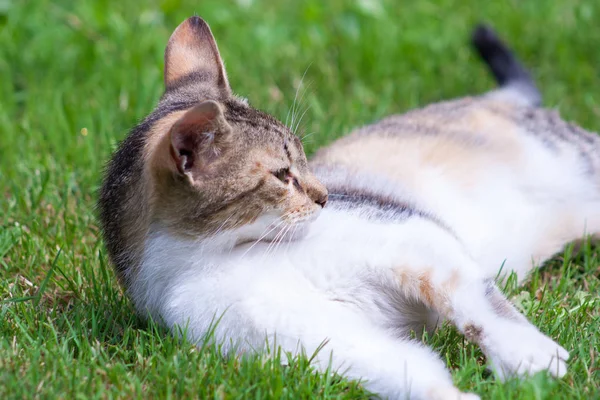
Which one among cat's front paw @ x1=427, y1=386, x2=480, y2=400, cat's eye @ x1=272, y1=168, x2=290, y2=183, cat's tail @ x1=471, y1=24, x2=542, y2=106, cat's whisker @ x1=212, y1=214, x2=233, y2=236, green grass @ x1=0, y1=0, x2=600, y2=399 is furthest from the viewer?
cat's tail @ x1=471, y1=24, x2=542, y2=106

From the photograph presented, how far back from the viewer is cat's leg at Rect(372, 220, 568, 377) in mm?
2325

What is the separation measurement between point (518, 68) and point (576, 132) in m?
0.68

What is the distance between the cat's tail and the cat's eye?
185cm

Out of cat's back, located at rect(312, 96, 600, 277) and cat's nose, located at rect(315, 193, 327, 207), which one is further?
cat's back, located at rect(312, 96, 600, 277)

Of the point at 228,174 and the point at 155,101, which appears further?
the point at 155,101

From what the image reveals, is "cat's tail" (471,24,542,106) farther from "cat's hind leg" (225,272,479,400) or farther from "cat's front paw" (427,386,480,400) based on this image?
"cat's front paw" (427,386,480,400)

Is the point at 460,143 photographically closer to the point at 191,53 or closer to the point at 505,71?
the point at 505,71

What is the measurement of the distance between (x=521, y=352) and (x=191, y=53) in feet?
5.17

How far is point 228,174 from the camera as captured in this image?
244 centimetres

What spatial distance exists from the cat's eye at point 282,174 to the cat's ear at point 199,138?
202 millimetres

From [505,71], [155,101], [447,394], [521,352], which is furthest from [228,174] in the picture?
[505,71]

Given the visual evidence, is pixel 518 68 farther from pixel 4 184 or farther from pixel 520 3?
pixel 4 184

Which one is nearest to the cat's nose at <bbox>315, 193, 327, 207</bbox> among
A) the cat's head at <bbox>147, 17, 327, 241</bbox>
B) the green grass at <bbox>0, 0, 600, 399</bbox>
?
the cat's head at <bbox>147, 17, 327, 241</bbox>

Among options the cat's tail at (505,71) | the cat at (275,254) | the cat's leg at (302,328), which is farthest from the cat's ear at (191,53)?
the cat's tail at (505,71)
